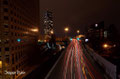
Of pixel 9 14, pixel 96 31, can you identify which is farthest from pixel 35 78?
pixel 96 31

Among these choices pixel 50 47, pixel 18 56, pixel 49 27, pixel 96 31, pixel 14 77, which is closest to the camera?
pixel 14 77

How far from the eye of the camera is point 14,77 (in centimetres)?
2019

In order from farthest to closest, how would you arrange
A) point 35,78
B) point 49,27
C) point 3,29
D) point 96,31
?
point 49,27 → point 96,31 → point 3,29 → point 35,78

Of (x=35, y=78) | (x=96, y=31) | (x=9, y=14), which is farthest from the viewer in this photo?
(x=96, y=31)

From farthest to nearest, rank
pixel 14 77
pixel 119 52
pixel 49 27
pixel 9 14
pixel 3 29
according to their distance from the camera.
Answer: pixel 49 27
pixel 119 52
pixel 14 77
pixel 9 14
pixel 3 29

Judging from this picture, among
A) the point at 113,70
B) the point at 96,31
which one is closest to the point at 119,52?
the point at 113,70

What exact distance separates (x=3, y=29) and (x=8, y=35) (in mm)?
1780

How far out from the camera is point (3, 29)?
688 inches

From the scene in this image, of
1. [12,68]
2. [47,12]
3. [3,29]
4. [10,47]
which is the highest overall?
[47,12]

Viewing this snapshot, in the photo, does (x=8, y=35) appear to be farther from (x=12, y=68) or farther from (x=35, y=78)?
(x=35, y=78)

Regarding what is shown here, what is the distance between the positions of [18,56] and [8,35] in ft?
23.6

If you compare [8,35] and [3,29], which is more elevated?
[3,29]

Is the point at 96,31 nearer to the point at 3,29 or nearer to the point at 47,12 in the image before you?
the point at 3,29

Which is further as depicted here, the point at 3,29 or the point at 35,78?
the point at 3,29
